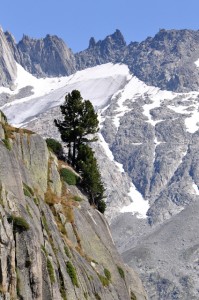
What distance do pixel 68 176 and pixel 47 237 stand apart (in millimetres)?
15639

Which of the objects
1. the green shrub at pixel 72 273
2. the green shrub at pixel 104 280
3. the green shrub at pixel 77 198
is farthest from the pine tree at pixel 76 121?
the green shrub at pixel 72 273

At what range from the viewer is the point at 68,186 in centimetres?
5078

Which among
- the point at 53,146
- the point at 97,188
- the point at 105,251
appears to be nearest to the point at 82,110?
the point at 53,146

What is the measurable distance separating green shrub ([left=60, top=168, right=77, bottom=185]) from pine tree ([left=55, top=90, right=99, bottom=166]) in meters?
7.28

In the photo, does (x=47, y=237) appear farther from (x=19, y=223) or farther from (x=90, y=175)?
(x=90, y=175)

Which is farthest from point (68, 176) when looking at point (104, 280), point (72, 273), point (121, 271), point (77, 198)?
point (72, 273)

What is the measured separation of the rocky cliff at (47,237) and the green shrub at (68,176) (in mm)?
572

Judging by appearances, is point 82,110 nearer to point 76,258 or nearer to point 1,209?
point 76,258

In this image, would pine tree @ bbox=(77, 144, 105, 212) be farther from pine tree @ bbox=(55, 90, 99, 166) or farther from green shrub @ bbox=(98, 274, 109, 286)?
green shrub @ bbox=(98, 274, 109, 286)

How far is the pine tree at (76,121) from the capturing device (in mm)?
59812

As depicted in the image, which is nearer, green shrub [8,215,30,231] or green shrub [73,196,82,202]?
green shrub [8,215,30,231]

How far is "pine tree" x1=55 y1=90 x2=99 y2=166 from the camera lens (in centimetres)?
5981

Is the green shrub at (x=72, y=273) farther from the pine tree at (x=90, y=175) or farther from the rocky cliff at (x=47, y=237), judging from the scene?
the pine tree at (x=90, y=175)

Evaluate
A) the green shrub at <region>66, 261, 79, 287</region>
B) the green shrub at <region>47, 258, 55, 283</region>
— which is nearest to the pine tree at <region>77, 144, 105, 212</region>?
the green shrub at <region>66, 261, 79, 287</region>
